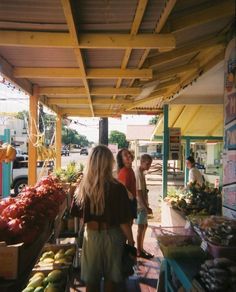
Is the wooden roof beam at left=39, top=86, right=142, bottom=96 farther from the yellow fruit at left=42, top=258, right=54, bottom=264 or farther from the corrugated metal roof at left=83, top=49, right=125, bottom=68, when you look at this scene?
the yellow fruit at left=42, top=258, right=54, bottom=264

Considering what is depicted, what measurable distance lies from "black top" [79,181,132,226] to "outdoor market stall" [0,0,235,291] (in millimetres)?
324

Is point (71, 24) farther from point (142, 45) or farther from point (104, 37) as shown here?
point (142, 45)

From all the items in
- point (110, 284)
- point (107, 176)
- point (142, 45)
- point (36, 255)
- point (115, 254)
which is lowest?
point (110, 284)

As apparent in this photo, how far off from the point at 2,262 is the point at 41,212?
897 millimetres

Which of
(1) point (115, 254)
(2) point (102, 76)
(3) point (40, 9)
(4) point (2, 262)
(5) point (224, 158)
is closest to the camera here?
(4) point (2, 262)

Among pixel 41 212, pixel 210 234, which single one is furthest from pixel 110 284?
pixel 210 234

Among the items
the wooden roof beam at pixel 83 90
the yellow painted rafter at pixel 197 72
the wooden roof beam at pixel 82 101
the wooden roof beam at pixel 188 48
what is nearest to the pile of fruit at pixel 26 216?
the wooden roof beam at pixel 188 48

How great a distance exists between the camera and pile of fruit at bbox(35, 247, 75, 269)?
341 centimetres

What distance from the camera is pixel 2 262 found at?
73.5 inches

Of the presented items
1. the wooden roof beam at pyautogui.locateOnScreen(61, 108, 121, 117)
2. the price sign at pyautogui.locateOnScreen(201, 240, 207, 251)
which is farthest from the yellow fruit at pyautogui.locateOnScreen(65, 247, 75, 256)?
the wooden roof beam at pyautogui.locateOnScreen(61, 108, 121, 117)

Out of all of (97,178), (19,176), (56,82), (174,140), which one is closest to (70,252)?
(97,178)

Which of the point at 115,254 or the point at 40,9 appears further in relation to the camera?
the point at 115,254

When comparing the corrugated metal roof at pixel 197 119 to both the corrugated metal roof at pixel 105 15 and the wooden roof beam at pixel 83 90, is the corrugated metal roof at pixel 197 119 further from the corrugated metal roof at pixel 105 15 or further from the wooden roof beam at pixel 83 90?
the corrugated metal roof at pixel 105 15

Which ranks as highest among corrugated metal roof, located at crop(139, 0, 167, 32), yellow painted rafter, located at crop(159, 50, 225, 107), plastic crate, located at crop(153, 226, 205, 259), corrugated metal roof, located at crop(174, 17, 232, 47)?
corrugated metal roof, located at crop(174, 17, 232, 47)
